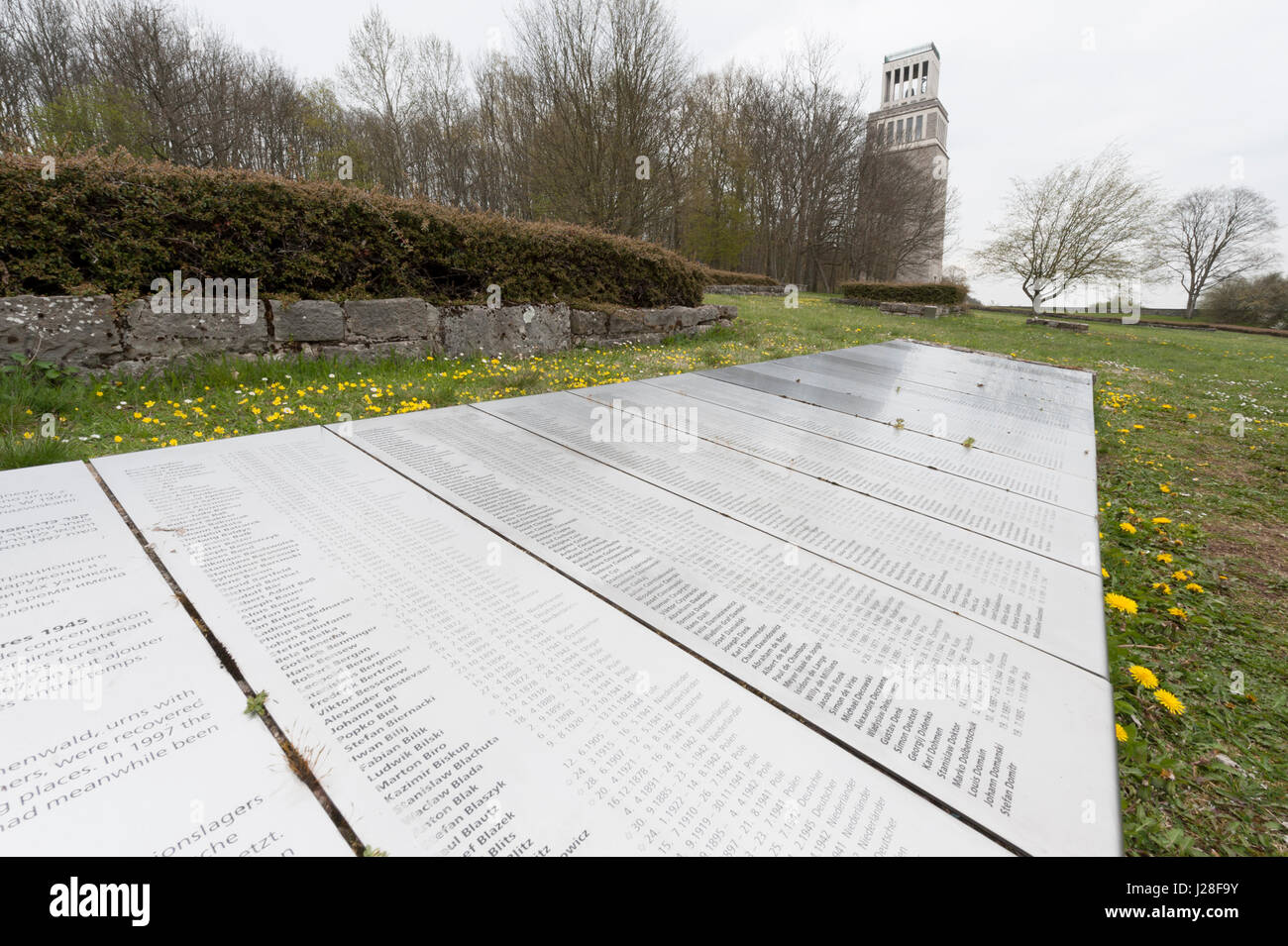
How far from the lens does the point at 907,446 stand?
11.5ft

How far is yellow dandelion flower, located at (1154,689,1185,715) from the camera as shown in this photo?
162 cm

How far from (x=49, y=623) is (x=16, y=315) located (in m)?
3.36

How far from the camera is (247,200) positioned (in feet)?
14.1

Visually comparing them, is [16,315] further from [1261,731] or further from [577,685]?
[1261,731]

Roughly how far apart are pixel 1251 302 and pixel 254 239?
36.2m

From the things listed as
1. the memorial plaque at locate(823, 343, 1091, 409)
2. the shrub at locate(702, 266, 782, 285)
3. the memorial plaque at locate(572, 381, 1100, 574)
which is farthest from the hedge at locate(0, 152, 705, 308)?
the shrub at locate(702, 266, 782, 285)

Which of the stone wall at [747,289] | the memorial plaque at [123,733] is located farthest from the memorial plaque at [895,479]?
the stone wall at [747,289]

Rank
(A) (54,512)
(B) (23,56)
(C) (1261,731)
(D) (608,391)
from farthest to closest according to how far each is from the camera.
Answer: (B) (23,56) → (D) (608,391) → (A) (54,512) → (C) (1261,731)

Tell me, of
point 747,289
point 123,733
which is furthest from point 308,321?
point 747,289

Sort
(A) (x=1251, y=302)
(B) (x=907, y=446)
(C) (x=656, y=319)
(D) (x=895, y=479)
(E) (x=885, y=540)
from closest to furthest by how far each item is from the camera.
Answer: (E) (x=885, y=540)
(D) (x=895, y=479)
(B) (x=907, y=446)
(C) (x=656, y=319)
(A) (x=1251, y=302)

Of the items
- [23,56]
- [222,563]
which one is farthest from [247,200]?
[23,56]

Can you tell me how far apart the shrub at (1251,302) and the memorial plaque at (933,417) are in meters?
30.9

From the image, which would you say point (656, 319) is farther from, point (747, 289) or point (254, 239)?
point (747, 289)

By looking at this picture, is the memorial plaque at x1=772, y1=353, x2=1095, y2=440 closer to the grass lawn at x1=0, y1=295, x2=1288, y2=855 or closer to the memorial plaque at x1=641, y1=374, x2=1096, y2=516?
the grass lawn at x1=0, y1=295, x2=1288, y2=855
